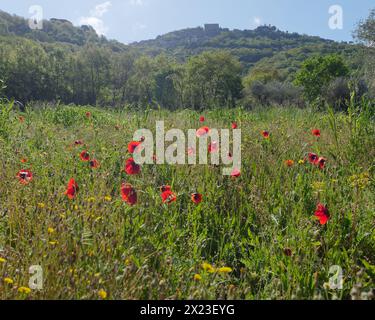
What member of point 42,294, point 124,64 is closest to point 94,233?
point 42,294

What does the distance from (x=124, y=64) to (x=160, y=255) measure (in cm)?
4701

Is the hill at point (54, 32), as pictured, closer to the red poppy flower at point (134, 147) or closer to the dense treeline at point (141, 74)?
the dense treeline at point (141, 74)

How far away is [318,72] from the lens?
110ft

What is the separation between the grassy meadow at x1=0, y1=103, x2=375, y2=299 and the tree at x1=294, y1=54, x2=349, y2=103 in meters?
30.0

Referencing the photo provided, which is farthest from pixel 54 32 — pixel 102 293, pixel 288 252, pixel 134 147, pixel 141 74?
pixel 102 293

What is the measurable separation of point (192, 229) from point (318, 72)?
34.4 metres

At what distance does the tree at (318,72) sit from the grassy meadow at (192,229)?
29963 mm

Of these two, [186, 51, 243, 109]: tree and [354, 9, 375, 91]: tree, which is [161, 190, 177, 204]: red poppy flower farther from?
[354, 9, 375, 91]: tree

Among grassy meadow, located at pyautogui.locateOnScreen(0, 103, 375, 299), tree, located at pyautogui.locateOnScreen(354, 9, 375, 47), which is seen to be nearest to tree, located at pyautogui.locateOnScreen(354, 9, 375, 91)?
tree, located at pyautogui.locateOnScreen(354, 9, 375, 47)

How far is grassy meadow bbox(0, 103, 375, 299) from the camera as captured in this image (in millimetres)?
1633

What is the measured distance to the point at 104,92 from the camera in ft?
143

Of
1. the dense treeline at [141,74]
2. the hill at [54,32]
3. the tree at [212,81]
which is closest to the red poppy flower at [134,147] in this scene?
the tree at [212,81]
